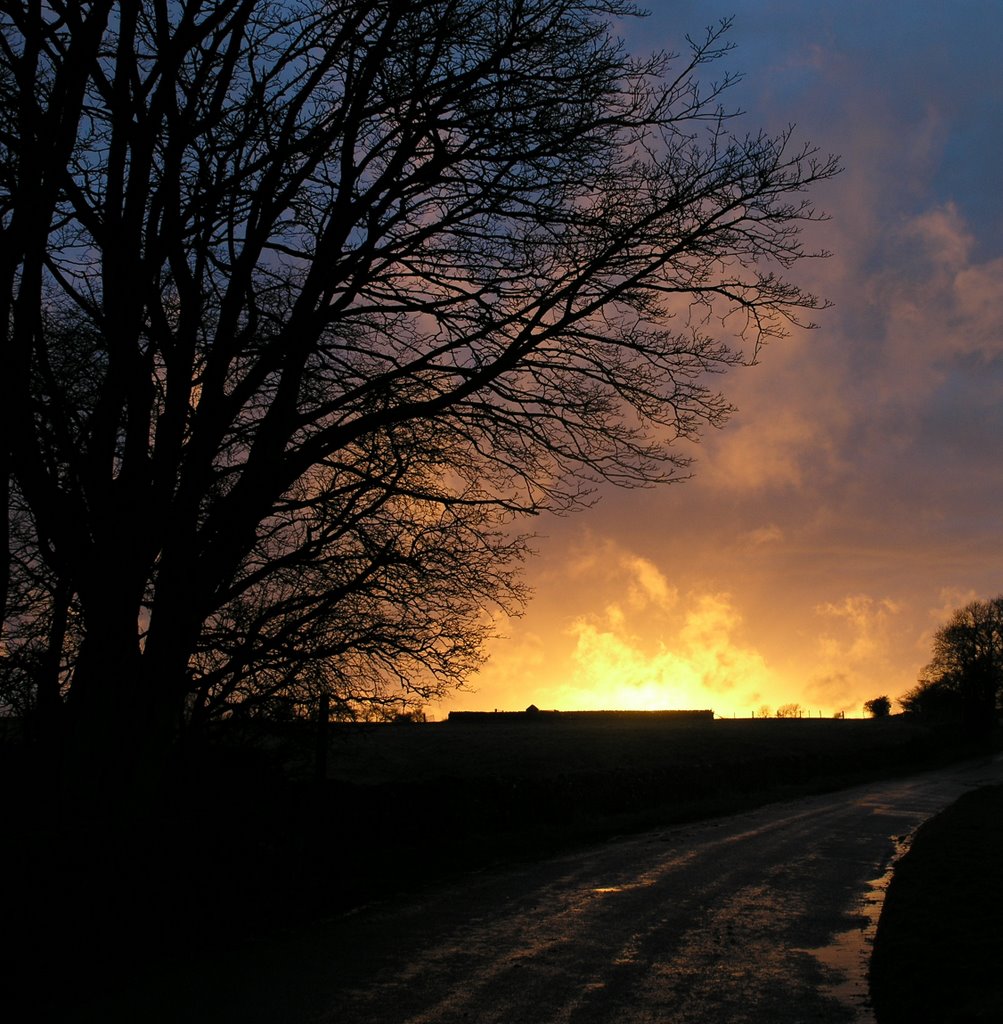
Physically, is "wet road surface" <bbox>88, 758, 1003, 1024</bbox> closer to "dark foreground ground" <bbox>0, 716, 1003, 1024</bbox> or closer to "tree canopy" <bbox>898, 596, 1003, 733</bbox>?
"dark foreground ground" <bbox>0, 716, 1003, 1024</bbox>

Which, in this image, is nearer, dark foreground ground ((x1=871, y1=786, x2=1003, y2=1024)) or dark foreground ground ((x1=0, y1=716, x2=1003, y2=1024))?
dark foreground ground ((x1=871, y1=786, x2=1003, y2=1024))

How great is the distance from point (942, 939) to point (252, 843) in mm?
7055

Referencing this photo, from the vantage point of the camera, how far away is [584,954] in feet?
29.3

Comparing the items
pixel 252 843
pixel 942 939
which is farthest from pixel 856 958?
pixel 252 843

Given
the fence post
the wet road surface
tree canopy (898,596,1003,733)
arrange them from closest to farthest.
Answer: the wet road surface
the fence post
tree canopy (898,596,1003,733)

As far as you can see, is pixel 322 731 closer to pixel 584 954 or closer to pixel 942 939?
pixel 584 954

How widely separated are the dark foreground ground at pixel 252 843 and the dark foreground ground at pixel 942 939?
5445 mm

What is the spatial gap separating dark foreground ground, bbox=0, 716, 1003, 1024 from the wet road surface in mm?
901

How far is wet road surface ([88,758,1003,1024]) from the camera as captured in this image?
7227mm

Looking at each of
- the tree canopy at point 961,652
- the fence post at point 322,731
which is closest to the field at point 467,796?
the fence post at point 322,731

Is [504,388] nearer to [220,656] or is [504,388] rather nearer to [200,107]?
[200,107]

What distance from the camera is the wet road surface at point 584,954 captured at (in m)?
7.23

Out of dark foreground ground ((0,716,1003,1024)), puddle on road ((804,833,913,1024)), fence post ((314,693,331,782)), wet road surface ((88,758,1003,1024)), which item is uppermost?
fence post ((314,693,331,782))

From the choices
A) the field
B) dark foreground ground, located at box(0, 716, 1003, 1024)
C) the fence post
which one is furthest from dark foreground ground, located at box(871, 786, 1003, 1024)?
the fence post
